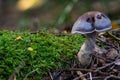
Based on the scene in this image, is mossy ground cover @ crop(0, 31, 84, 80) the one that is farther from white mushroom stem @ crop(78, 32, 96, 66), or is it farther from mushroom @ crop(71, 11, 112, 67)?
mushroom @ crop(71, 11, 112, 67)

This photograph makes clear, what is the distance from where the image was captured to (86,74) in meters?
2.71

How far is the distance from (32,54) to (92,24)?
623 mm

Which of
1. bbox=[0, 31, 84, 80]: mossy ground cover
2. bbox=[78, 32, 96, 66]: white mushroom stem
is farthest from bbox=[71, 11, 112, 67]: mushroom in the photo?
bbox=[0, 31, 84, 80]: mossy ground cover

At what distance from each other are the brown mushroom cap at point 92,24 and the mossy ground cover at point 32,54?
427 mm

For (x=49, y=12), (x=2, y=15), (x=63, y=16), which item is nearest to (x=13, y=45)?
(x=63, y=16)

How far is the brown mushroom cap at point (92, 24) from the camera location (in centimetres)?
254

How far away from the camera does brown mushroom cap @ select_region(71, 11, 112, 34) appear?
8.32 ft

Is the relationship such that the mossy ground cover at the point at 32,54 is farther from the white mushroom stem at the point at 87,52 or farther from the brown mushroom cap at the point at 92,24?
the brown mushroom cap at the point at 92,24

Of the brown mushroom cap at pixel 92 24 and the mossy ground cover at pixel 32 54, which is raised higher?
the brown mushroom cap at pixel 92 24

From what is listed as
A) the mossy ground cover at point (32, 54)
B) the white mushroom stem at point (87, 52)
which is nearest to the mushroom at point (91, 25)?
the white mushroom stem at point (87, 52)

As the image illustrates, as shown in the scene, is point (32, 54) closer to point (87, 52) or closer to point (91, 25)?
point (87, 52)

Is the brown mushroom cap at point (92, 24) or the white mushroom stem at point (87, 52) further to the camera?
the white mushroom stem at point (87, 52)

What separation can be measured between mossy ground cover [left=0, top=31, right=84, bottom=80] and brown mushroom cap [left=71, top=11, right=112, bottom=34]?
1.40 feet

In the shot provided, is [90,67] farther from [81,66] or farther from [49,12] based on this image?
[49,12]
